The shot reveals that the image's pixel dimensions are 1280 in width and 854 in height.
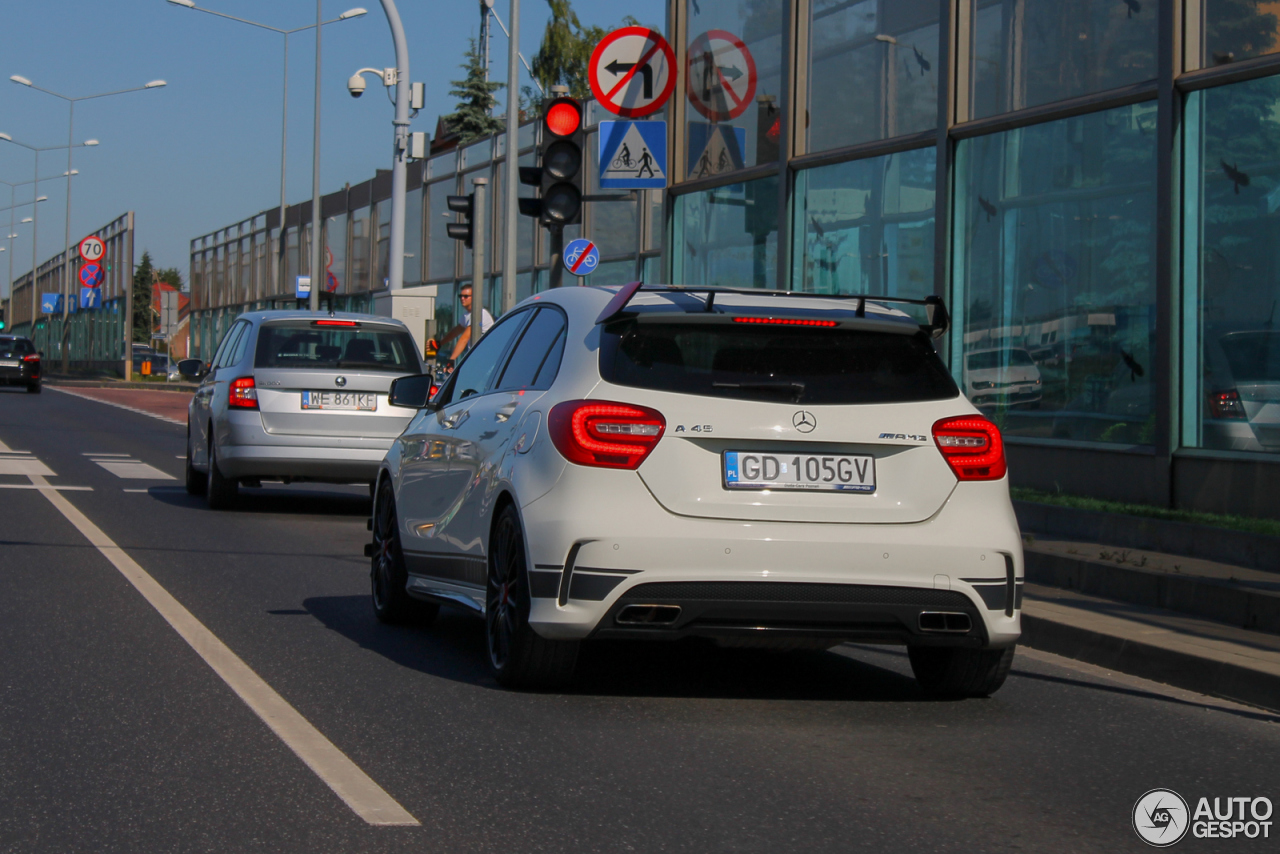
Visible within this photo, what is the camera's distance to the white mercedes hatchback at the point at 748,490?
589 cm

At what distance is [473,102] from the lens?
91.6m

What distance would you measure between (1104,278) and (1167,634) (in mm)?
6718

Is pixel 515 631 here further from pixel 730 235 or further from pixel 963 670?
pixel 730 235

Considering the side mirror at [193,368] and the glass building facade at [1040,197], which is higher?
the glass building facade at [1040,197]

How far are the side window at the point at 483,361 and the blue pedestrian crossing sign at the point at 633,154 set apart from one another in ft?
18.3

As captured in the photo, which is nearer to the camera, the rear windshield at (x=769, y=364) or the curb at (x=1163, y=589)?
the rear windshield at (x=769, y=364)

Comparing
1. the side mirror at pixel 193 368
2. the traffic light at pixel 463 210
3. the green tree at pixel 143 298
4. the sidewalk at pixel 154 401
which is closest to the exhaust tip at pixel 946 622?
the side mirror at pixel 193 368

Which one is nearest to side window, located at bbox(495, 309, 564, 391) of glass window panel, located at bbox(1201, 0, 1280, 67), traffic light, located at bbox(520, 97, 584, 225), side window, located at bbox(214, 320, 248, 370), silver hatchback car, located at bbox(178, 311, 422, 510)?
traffic light, located at bbox(520, 97, 584, 225)

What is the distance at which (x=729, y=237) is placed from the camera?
797 inches

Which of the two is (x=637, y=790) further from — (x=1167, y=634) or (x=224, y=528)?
(x=224, y=528)

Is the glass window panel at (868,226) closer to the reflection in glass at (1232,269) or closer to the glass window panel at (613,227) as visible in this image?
the reflection in glass at (1232,269)

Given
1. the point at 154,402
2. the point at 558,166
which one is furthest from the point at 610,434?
the point at 154,402

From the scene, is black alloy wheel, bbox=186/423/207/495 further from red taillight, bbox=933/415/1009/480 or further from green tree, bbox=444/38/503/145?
green tree, bbox=444/38/503/145

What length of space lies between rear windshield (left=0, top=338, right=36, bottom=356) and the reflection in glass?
40.2m
